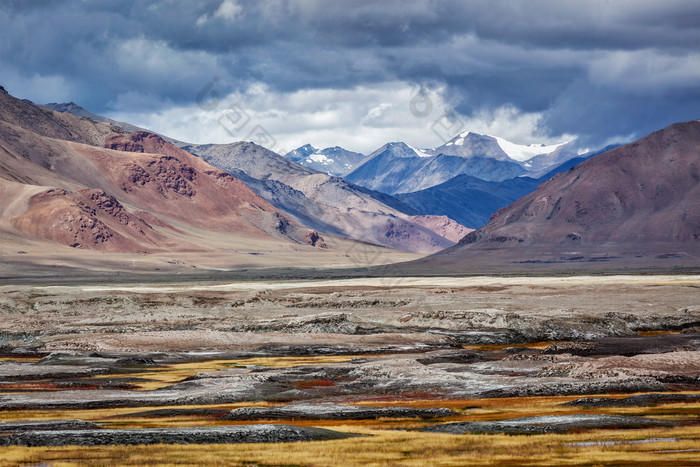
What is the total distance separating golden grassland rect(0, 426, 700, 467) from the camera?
28.8m

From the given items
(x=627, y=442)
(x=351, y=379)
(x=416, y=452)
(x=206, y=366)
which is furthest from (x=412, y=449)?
(x=206, y=366)

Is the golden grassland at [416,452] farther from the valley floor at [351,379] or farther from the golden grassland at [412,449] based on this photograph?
the valley floor at [351,379]

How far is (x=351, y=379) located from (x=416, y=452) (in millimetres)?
31468

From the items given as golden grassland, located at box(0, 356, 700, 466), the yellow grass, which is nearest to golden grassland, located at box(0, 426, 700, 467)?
golden grassland, located at box(0, 356, 700, 466)

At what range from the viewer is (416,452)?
31.5 m

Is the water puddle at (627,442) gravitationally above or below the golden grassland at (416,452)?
below

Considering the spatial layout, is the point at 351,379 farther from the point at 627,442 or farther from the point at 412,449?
the point at 627,442

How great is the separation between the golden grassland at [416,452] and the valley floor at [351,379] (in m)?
0.12

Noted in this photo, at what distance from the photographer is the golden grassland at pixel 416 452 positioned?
28.8 meters

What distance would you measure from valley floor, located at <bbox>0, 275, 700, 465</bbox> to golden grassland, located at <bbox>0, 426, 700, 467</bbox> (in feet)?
0.39

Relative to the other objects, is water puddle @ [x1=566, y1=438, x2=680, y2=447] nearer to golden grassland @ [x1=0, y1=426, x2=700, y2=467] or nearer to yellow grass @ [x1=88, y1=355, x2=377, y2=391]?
golden grassland @ [x1=0, y1=426, x2=700, y2=467]

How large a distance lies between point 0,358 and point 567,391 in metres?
54.3

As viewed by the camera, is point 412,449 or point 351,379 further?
point 351,379

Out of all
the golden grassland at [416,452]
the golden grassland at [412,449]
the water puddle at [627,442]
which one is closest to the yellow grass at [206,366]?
the golden grassland at [412,449]
